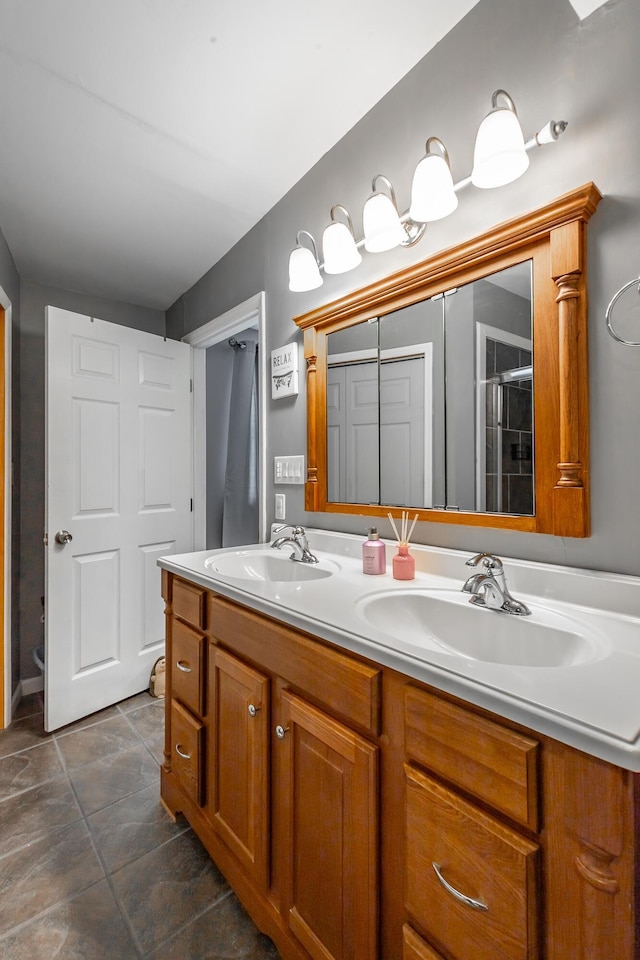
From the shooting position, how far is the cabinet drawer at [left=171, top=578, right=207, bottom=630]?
1.31 metres

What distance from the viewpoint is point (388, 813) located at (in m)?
0.77

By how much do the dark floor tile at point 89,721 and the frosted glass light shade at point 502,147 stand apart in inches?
104

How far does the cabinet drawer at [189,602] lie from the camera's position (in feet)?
4.30

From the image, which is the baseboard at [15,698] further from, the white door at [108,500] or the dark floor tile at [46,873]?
the dark floor tile at [46,873]

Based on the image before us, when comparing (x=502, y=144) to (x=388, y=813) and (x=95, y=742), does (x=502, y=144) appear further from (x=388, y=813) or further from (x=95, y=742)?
(x=95, y=742)

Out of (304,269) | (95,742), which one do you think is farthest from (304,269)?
(95,742)

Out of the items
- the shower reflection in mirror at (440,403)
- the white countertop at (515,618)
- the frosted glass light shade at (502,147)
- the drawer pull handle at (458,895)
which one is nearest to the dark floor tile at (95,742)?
the white countertop at (515,618)

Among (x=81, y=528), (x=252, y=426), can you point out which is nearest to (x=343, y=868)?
(x=81, y=528)

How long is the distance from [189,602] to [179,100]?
1.57 m

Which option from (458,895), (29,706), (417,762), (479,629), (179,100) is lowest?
(29,706)

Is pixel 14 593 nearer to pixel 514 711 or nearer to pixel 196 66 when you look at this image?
pixel 196 66

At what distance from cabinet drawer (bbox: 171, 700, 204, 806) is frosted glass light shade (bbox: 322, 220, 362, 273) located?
1.53 metres

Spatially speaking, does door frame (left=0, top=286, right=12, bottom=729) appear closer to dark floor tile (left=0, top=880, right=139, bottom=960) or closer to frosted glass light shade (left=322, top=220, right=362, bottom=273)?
dark floor tile (left=0, top=880, right=139, bottom=960)

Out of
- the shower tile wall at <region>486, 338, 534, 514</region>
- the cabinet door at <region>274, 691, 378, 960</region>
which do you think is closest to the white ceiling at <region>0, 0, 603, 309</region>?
the shower tile wall at <region>486, 338, 534, 514</region>
